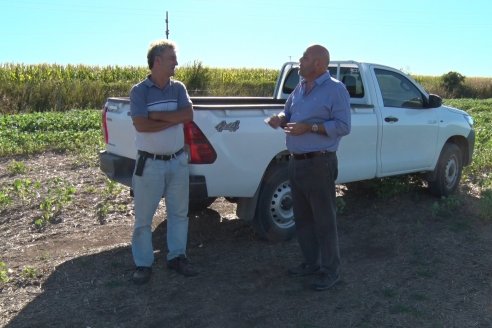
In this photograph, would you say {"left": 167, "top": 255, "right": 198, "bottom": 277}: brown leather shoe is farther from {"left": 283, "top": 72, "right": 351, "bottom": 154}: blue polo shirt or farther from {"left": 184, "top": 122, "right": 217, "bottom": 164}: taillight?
{"left": 283, "top": 72, "right": 351, "bottom": 154}: blue polo shirt

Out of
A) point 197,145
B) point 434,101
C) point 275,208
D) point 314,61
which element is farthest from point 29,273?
point 434,101

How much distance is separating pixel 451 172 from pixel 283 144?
3407 mm

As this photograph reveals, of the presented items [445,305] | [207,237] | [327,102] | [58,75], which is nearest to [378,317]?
[445,305]

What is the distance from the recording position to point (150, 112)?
487cm

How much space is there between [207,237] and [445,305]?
2.77 metres

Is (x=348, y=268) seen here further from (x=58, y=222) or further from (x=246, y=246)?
(x=58, y=222)

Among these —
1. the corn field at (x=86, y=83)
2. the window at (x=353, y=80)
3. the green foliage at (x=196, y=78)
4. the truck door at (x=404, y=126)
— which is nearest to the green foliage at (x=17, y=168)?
the window at (x=353, y=80)

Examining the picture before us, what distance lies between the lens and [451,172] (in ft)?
27.4

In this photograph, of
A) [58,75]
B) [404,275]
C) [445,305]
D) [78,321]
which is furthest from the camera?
[58,75]

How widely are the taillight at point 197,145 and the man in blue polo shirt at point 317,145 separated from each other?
0.80 meters

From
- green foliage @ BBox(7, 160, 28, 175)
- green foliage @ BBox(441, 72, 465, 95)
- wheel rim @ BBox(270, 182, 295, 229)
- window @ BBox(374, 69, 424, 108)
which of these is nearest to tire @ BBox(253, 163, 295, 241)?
wheel rim @ BBox(270, 182, 295, 229)

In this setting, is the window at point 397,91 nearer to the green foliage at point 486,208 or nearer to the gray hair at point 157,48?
the green foliage at point 486,208

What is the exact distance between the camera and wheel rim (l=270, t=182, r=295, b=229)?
622 cm

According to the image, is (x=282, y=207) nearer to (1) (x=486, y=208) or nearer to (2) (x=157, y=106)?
(2) (x=157, y=106)
